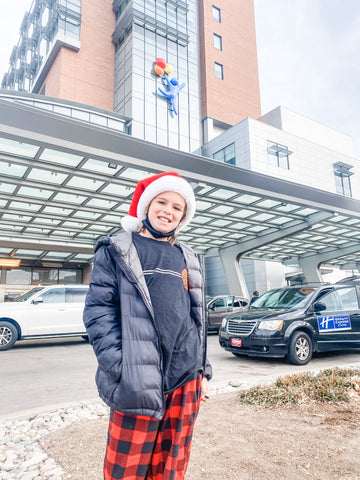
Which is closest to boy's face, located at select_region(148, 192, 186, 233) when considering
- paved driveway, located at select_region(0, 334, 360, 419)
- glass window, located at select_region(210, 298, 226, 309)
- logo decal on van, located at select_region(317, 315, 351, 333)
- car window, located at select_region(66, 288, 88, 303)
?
paved driveway, located at select_region(0, 334, 360, 419)

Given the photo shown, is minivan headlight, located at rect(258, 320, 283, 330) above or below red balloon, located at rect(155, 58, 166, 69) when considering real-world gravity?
below

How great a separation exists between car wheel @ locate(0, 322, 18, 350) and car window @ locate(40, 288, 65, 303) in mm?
1111

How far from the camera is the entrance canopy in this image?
11.0m

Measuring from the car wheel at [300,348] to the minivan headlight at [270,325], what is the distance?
37 cm

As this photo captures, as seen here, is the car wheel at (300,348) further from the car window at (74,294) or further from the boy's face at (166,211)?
the car window at (74,294)

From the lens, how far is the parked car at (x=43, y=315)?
31.9 feet

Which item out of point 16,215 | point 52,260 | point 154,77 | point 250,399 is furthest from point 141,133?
point 250,399

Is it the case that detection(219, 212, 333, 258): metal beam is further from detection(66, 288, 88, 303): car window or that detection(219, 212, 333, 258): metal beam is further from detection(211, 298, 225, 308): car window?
detection(66, 288, 88, 303): car window

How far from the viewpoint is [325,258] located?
27.5 m

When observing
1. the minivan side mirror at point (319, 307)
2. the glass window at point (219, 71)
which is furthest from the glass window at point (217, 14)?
the minivan side mirror at point (319, 307)

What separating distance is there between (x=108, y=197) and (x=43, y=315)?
6.19m

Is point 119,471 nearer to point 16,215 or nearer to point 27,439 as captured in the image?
point 27,439

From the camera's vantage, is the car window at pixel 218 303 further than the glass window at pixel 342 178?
No

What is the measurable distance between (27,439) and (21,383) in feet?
9.99
